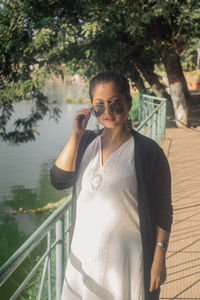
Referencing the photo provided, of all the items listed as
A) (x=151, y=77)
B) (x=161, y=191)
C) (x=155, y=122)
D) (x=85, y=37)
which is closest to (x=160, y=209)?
(x=161, y=191)

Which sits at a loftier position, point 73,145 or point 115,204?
point 73,145

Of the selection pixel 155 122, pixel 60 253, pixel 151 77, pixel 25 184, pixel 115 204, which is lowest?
pixel 25 184

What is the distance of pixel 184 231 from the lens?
4309 mm

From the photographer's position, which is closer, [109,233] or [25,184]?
[109,233]

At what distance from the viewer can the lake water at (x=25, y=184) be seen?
48.8 ft

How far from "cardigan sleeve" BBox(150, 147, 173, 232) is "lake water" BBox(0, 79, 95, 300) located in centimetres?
949

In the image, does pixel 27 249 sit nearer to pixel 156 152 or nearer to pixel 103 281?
pixel 103 281

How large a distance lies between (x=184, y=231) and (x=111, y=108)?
9.43ft

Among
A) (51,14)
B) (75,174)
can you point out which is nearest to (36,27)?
(51,14)

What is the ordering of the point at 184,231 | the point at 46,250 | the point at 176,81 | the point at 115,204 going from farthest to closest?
the point at 176,81
the point at 184,231
the point at 46,250
the point at 115,204

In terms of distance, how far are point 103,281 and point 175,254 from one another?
2202mm

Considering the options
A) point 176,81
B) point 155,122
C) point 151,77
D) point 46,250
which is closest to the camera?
point 46,250

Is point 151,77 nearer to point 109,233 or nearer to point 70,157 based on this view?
point 70,157

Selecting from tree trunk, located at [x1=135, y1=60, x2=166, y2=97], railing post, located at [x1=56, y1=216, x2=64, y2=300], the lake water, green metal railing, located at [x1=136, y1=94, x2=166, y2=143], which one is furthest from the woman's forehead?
tree trunk, located at [x1=135, y1=60, x2=166, y2=97]
